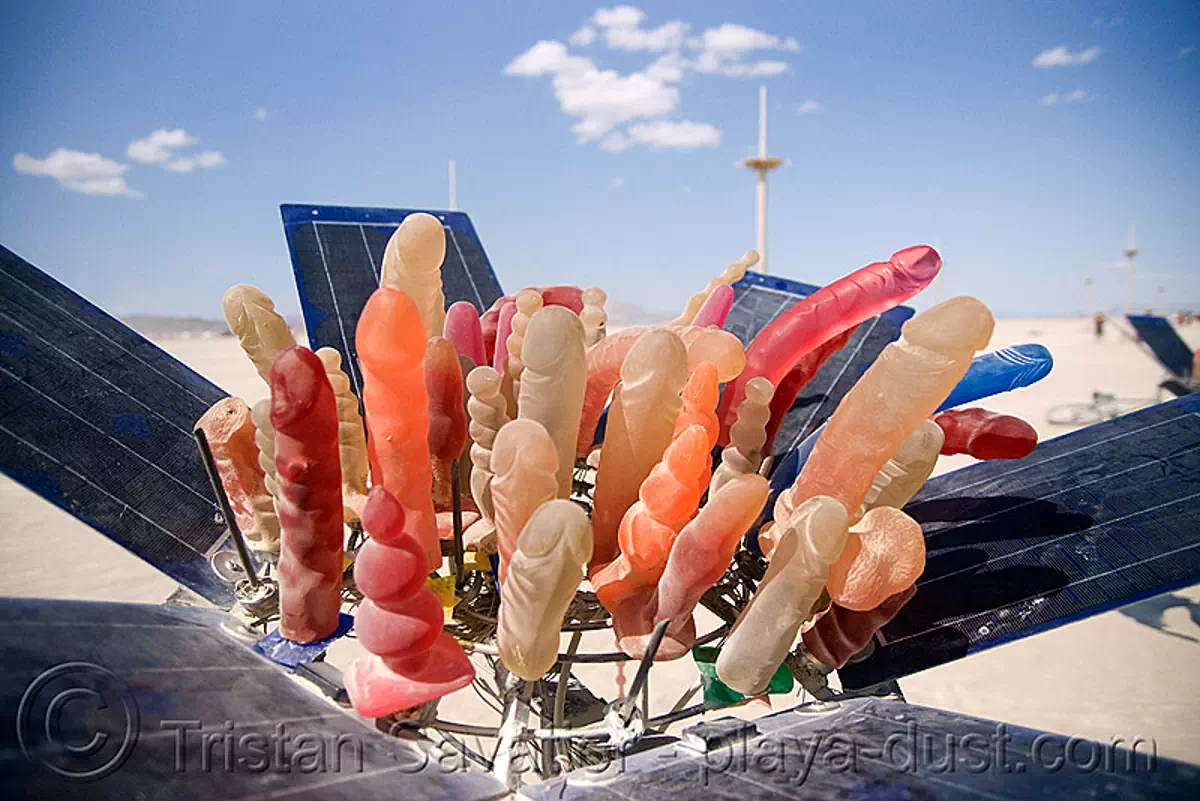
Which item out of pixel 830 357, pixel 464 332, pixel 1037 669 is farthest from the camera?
pixel 1037 669

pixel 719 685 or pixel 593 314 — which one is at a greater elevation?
pixel 593 314

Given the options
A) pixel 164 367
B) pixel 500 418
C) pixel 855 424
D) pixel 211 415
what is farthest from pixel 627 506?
pixel 164 367

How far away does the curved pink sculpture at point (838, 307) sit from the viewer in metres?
1.23

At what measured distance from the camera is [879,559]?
1.04 m

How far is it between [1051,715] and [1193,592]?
2.03 m

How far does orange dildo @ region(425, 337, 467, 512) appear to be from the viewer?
1199mm

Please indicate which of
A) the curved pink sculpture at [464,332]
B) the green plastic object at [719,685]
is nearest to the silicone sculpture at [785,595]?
the green plastic object at [719,685]

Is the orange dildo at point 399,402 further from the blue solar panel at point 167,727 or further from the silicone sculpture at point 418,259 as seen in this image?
the blue solar panel at point 167,727

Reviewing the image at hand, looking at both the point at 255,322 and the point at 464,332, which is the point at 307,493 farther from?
the point at 464,332

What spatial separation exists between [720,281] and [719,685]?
77 centimetres

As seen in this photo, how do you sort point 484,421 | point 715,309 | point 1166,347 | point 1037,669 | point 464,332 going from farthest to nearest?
point 1166,347 → point 1037,669 → point 715,309 → point 464,332 → point 484,421

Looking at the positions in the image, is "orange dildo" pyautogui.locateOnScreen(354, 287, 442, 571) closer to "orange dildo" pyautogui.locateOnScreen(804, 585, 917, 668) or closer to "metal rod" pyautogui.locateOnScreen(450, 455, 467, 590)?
"metal rod" pyautogui.locateOnScreen(450, 455, 467, 590)

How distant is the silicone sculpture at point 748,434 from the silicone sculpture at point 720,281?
42cm

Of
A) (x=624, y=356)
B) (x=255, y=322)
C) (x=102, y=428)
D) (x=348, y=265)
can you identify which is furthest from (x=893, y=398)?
(x=348, y=265)
